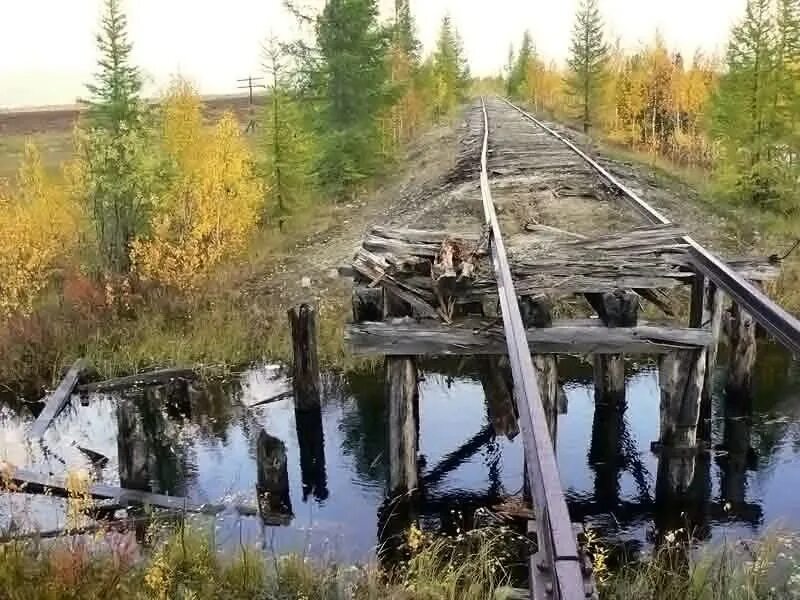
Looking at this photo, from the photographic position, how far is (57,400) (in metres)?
8.85

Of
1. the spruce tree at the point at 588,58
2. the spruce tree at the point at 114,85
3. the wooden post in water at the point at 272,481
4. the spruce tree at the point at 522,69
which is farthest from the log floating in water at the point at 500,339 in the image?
the spruce tree at the point at 522,69

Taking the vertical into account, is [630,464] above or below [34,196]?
below

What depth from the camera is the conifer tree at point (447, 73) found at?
49.6 meters

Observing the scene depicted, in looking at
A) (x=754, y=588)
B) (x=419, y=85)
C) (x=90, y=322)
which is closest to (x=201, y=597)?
(x=754, y=588)

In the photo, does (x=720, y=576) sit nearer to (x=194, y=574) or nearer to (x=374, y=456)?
(x=194, y=574)

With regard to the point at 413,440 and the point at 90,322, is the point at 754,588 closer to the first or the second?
the point at 413,440

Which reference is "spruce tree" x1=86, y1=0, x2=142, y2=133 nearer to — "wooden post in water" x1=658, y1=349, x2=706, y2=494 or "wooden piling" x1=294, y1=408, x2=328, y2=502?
"wooden piling" x1=294, y1=408, x2=328, y2=502

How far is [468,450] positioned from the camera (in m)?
8.02

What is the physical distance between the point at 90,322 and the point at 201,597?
6754 millimetres

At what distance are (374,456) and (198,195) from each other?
8.53 m

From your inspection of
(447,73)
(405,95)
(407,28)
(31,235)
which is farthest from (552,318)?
(447,73)

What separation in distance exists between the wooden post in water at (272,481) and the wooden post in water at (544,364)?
2.10 metres

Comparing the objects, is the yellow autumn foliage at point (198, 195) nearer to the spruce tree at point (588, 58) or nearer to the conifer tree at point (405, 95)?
the conifer tree at point (405, 95)

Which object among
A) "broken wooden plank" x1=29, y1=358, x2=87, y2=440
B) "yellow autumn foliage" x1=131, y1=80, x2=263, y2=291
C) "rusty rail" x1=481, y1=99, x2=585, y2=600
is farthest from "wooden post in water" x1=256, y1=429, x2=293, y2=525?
"yellow autumn foliage" x1=131, y1=80, x2=263, y2=291
